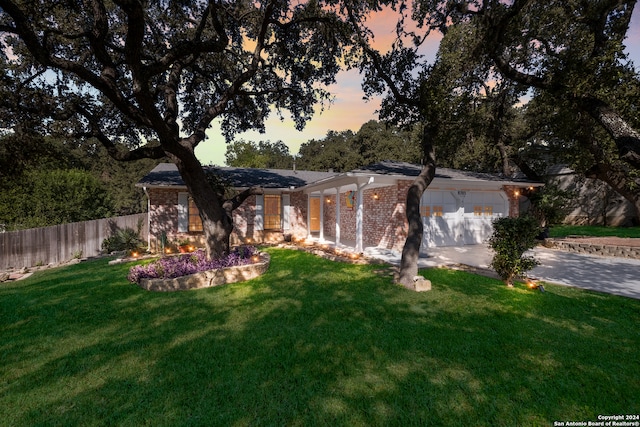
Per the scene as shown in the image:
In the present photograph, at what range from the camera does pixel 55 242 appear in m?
12.2

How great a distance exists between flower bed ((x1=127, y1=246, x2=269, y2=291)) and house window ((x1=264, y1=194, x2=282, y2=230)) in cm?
654

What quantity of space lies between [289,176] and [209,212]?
31.8 ft

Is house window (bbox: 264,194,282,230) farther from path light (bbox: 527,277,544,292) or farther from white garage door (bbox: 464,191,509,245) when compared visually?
path light (bbox: 527,277,544,292)

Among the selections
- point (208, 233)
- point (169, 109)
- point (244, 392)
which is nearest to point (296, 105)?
point (169, 109)

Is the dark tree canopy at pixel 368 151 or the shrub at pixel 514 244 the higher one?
the dark tree canopy at pixel 368 151

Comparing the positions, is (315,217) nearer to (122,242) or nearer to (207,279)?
(122,242)

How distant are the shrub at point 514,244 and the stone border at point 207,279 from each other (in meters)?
6.15

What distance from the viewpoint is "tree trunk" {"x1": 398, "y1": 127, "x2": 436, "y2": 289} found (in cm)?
687

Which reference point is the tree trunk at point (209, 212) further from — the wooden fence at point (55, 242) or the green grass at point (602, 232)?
the green grass at point (602, 232)

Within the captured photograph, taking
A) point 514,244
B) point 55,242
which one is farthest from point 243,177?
point 514,244

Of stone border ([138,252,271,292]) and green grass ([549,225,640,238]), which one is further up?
green grass ([549,225,640,238])

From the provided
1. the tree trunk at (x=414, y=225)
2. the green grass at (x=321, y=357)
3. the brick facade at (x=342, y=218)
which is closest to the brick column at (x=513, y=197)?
the brick facade at (x=342, y=218)

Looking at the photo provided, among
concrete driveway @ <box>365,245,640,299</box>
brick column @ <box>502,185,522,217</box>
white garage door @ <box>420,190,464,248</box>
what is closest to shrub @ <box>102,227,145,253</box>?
concrete driveway @ <box>365,245,640,299</box>

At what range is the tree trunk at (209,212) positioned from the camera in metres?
8.04
